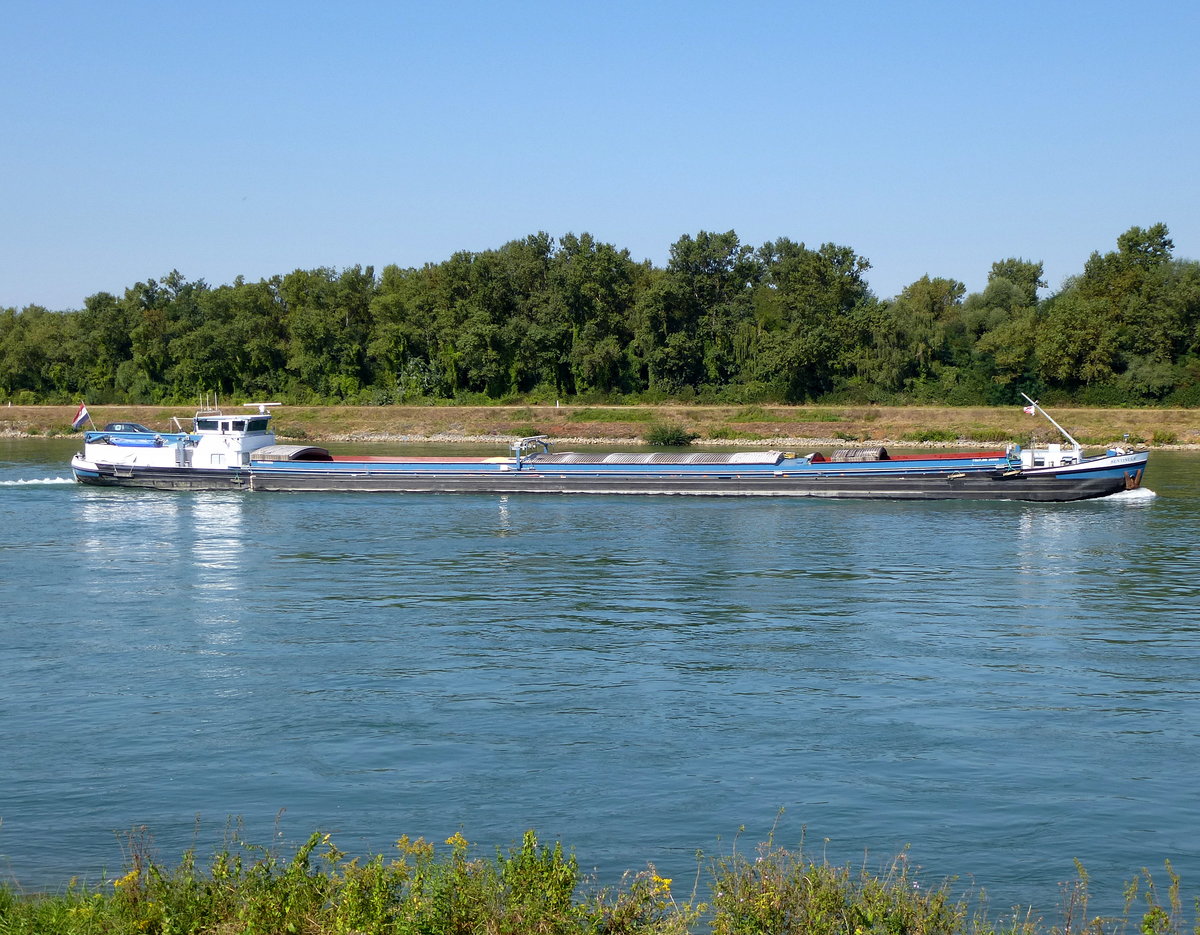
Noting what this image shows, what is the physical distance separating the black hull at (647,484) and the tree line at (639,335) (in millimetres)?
43144

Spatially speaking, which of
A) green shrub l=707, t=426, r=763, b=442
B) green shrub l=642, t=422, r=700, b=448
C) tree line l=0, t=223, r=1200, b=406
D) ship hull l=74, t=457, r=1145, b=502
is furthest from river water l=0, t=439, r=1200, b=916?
tree line l=0, t=223, r=1200, b=406

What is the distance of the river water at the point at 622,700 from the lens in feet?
48.9

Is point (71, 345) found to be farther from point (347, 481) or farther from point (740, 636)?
point (740, 636)

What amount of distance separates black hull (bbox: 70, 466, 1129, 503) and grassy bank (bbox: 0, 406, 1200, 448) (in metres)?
31.2

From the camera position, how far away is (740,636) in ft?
85.9

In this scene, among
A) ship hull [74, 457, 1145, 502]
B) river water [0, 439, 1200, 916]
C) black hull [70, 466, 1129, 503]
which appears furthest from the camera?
black hull [70, 466, 1129, 503]

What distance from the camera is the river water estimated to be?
48.9 feet

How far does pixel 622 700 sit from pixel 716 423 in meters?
75.7

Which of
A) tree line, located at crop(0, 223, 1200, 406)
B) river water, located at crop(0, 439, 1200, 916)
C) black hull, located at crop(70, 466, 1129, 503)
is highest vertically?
tree line, located at crop(0, 223, 1200, 406)

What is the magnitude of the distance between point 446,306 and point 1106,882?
105 m

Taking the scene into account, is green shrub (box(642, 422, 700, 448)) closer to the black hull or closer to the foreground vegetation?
the black hull

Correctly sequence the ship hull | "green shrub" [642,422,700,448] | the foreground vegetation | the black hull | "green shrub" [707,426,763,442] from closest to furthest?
the foreground vegetation < the ship hull < the black hull < "green shrub" [642,422,700,448] < "green shrub" [707,426,763,442]

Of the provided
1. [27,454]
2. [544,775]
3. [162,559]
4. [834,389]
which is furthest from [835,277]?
[544,775]

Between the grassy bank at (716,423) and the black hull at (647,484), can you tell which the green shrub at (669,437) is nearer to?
the grassy bank at (716,423)
